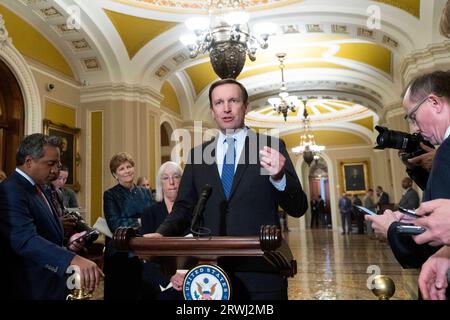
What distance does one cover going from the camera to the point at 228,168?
1483 mm

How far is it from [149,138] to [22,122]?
9.52 ft

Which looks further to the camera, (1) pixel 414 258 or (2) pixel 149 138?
(2) pixel 149 138

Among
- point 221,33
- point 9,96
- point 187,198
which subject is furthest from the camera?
point 9,96

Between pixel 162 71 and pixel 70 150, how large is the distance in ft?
8.82

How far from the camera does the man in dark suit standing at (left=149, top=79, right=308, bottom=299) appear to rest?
1.26 m

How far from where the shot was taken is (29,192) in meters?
1.86

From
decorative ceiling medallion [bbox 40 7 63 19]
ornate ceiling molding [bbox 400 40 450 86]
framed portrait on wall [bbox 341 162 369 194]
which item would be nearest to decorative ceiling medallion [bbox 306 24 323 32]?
ornate ceiling molding [bbox 400 40 450 86]

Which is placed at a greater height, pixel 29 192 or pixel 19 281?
pixel 29 192

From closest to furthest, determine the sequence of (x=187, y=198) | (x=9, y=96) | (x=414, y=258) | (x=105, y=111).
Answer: (x=414, y=258)
(x=187, y=198)
(x=9, y=96)
(x=105, y=111)

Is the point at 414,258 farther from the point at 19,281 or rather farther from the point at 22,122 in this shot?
the point at 22,122

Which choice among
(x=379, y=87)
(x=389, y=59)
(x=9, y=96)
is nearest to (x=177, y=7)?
(x=9, y=96)

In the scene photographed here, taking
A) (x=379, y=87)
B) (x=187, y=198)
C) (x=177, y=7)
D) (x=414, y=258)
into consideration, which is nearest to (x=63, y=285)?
(x=187, y=198)

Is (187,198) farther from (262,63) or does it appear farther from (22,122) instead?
(262,63)
